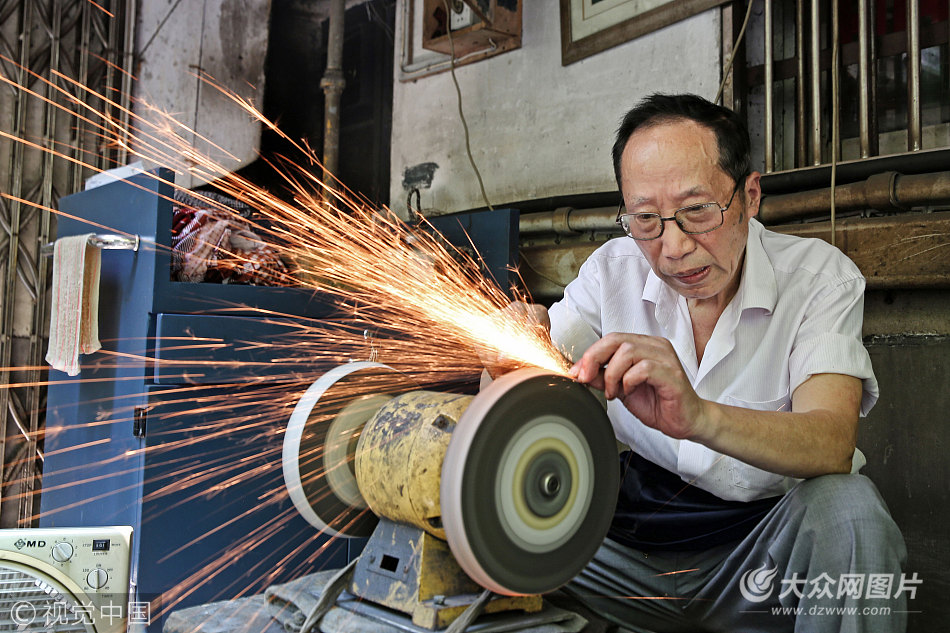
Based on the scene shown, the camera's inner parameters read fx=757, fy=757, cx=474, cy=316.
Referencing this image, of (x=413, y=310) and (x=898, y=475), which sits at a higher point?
(x=413, y=310)

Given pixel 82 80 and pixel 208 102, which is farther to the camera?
pixel 208 102

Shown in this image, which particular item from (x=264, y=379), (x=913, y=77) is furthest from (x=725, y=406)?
(x=264, y=379)

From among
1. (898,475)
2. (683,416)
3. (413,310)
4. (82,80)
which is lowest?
(898,475)

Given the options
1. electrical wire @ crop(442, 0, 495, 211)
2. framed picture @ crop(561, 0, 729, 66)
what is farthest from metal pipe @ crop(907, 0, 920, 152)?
electrical wire @ crop(442, 0, 495, 211)

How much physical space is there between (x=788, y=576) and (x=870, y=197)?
1421 mm

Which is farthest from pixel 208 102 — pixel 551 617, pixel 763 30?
pixel 551 617

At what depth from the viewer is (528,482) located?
140 cm

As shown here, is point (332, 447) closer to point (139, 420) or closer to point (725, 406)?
point (725, 406)

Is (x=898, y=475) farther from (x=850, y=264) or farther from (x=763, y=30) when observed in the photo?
(x=763, y=30)

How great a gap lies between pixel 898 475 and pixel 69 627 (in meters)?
2.47

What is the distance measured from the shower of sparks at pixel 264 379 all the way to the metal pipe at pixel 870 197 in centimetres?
105

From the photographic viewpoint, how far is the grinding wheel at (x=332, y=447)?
5.44 feet

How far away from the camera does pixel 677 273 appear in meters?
1.87

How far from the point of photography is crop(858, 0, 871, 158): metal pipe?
2.62 meters
